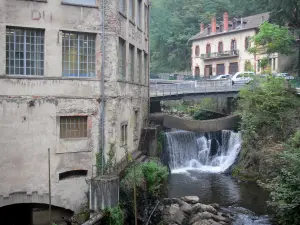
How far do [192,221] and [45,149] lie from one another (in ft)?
23.7

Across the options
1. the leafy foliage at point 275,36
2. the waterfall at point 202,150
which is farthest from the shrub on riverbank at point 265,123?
the leafy foliage at point 275,36

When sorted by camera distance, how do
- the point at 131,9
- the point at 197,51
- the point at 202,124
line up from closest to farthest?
1. the point at 131,9
2. the point at 202,124
3. the point at 197,51

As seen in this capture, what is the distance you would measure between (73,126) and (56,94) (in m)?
1.51

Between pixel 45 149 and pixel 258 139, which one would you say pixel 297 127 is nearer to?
pixel 258 139

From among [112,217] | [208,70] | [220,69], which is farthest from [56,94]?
[208,70]

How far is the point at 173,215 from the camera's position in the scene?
15977 mm

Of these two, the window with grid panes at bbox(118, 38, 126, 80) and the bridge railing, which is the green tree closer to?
the bridge railing

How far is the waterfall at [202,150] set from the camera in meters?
28.2

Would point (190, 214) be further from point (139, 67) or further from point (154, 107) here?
point (154, 107)

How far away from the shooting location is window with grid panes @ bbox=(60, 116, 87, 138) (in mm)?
14523

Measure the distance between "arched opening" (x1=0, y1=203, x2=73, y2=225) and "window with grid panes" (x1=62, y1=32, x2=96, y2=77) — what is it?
18.2 feet

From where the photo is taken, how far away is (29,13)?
45.5 feet

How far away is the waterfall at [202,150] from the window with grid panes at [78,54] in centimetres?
1458

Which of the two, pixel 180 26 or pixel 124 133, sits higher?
pixel 180 26
